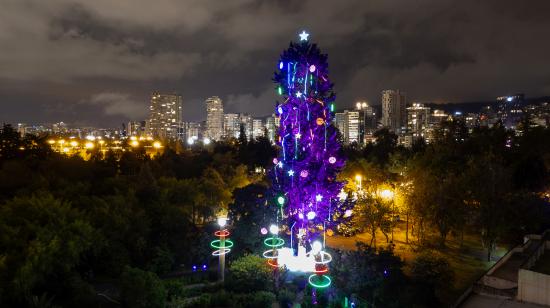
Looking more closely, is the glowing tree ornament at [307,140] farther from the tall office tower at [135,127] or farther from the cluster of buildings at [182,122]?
the tall office tower at [135,127]

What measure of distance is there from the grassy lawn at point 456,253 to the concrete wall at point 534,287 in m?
1.55

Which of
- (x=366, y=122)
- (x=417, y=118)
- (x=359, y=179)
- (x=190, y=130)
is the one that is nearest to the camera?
(x=359, y=179)

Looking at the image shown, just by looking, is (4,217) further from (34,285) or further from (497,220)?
(497,220)

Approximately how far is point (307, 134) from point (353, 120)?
90.6 metres

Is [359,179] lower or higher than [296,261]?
higher

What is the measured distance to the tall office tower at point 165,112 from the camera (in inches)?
5344

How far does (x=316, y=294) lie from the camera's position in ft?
32.4

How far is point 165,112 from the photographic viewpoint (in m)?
142

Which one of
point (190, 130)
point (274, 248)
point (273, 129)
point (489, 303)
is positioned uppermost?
point (190, 130)

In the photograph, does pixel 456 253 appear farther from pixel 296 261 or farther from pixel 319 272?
pixel 319 272

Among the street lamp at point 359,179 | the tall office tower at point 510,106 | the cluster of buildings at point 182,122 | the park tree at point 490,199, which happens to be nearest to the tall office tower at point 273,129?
the street lamp at point 359,179

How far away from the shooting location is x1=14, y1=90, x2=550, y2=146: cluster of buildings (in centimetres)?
9044

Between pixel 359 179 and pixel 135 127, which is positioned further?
pixel 135 127

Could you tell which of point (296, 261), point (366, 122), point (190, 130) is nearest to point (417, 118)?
point (366, 122)
